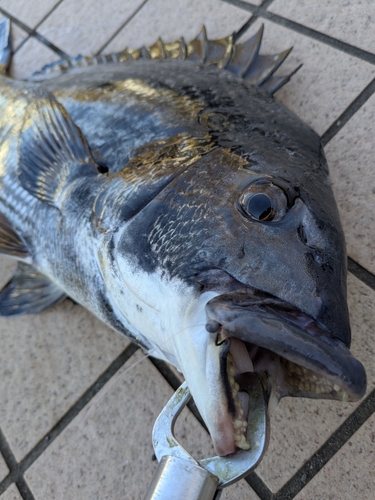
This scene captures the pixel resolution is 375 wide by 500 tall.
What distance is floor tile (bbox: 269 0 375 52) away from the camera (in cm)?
161

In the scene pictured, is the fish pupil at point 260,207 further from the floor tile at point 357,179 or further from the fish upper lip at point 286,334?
the floor tile at point 357,179

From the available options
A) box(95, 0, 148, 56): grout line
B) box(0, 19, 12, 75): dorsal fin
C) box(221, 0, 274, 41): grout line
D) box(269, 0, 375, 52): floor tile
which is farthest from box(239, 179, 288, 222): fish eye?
box(0, 19, 12, 75): dorsal fin

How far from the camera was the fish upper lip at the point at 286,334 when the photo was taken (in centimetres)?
64

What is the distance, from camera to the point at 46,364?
1.60m

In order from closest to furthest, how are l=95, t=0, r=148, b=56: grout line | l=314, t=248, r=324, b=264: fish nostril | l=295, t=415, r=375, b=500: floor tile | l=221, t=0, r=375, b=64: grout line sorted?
l=314, t=248, r=324, b=264: fish nostril → l=295, t=415, r=375, b=500: floor tile → l=221, t=0, r=375, b=64: grout line → l=95, t=0, r=148, b=56: grout line

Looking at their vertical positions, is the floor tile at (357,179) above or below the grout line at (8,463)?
above

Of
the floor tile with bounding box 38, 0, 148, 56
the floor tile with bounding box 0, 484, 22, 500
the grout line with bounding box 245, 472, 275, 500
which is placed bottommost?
the floor tile with bounding box 0, 484, 22, 500

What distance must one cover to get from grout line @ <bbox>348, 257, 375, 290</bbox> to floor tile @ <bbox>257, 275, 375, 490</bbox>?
82 mm

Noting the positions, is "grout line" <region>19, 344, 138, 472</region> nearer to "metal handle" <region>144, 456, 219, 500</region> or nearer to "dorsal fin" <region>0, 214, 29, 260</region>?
"dorsal fin" <region>0, 214, 29, 260</region>

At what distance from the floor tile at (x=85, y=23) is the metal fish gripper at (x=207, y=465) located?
1.98 metres

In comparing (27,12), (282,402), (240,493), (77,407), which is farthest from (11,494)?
(27,12)

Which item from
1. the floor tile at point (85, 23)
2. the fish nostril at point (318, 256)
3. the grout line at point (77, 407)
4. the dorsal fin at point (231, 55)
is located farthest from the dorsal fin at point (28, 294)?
the floor tile at point (85, 23)

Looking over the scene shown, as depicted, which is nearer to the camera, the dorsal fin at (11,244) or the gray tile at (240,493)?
the gray tile at (240,493)

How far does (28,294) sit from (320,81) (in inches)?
56.5
